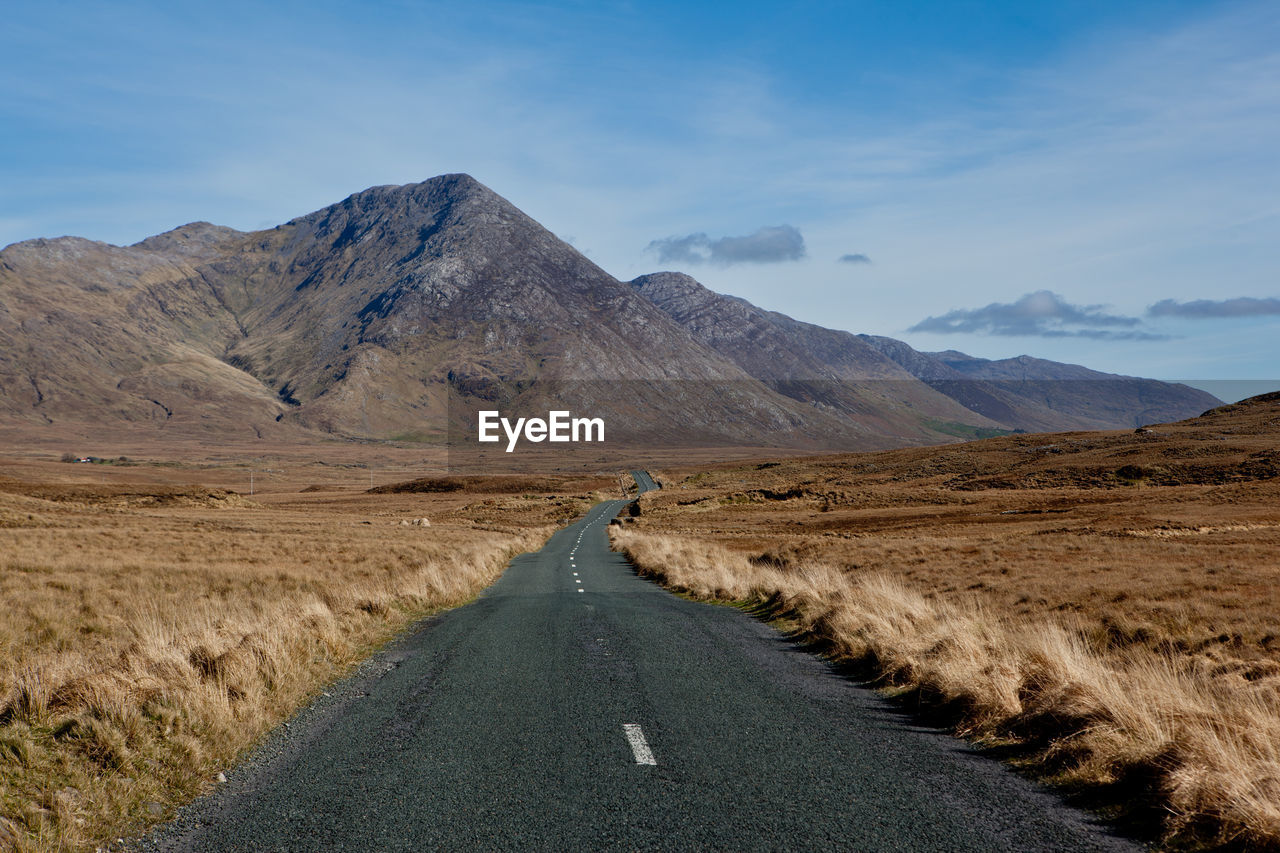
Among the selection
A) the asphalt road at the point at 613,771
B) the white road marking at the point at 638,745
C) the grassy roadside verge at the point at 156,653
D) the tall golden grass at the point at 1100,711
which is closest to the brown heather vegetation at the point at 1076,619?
the tall golden grass at the point at 1100,711

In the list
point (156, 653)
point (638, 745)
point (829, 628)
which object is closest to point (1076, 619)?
point (829, 628)

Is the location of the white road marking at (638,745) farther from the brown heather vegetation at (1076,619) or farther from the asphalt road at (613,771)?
the brown heather vegetation at (1076,619)

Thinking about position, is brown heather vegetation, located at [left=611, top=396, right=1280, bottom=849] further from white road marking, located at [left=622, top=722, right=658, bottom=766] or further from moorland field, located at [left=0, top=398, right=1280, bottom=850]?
white road marking, located at [left=622, top=722, right=658, bottom=766]

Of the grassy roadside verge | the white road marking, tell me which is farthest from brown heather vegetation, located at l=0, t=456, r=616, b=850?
the white road marking

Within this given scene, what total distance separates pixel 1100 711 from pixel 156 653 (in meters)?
10.4

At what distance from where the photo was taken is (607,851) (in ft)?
17.9

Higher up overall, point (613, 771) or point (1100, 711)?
point (1100, 711)

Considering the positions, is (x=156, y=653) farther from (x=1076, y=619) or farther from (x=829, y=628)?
(x=1076, y=619)

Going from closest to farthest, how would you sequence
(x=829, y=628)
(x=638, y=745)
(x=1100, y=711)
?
1. (x=638, y=745)
2. (x=1100, y=711)
3. (x=829, y=628)

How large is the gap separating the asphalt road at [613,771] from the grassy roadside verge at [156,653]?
49cm

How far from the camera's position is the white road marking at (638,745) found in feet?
24.0

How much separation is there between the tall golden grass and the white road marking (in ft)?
11.3

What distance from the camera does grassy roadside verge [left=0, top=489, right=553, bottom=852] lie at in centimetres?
622

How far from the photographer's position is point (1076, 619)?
679 inches
